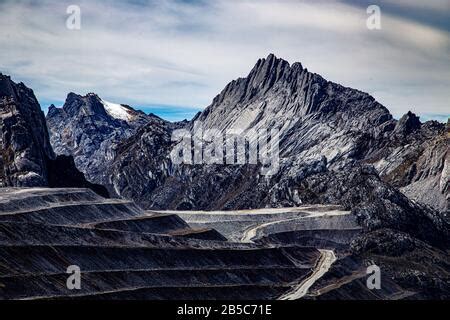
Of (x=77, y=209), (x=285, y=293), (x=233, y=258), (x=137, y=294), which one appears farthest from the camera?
(x=77, y=209)

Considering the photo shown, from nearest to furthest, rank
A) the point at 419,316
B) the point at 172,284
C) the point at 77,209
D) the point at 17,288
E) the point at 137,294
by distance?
the point at 419,316 < the point at 17,288 < the point at 137,294 < the point at 172,284 < the point at 77,209

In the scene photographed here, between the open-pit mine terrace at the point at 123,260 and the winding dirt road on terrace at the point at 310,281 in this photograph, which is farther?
the winding dirt road on terrace at the point at 310,281

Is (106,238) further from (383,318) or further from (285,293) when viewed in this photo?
(383,318)

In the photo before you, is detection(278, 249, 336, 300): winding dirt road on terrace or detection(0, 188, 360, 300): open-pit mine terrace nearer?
detection(0, 188, 360, 300): open-pit mine terrace

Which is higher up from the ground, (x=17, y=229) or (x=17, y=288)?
(x=17, y=229)

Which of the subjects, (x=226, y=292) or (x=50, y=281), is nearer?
(x=50, y=281)

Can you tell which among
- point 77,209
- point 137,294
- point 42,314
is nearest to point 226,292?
point 137,294

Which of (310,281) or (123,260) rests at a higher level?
(123,260)

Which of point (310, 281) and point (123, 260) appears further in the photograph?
point (310, 281)
